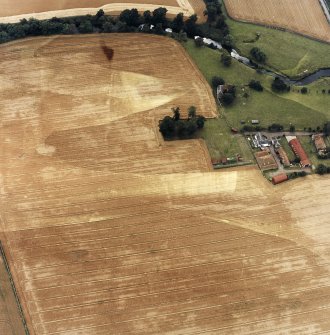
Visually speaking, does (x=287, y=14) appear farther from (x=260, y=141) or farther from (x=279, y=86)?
(x=260, y=141)

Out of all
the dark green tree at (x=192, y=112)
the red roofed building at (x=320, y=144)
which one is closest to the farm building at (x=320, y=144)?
the red roofed building at (x=320, y=144)

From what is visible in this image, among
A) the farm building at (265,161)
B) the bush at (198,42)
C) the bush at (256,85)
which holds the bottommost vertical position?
the farm building at (265,161)

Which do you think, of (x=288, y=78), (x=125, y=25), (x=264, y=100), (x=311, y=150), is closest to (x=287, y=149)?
(x=311, y=150)

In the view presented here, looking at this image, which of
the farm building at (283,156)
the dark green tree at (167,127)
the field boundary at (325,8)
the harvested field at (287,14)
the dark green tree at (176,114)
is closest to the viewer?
the dark green tree at (167,127)

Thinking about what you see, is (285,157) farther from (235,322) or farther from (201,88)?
(235,322)

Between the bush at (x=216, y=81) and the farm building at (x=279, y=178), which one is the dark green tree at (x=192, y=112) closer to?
the bush at (x=216, y=81)

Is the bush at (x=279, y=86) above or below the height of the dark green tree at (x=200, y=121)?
above

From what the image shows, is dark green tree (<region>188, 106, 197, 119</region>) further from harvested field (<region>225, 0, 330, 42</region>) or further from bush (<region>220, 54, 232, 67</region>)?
harvested field (<region>225, 0, 330, 42</region>)
